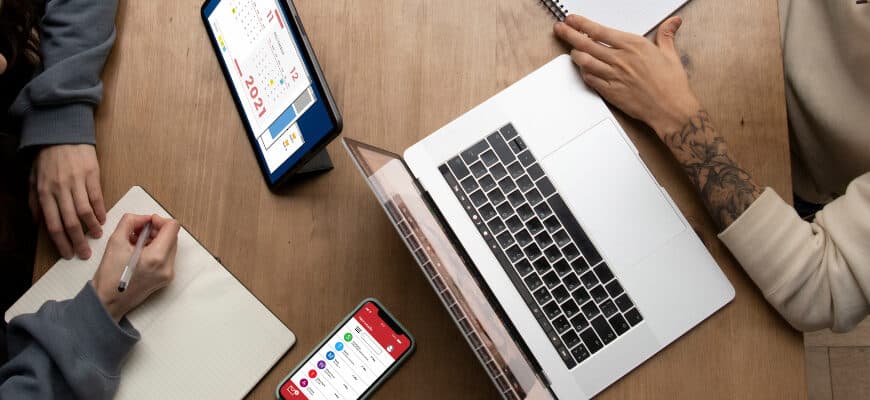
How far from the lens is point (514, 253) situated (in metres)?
0.82

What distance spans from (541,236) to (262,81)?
421 millimetres

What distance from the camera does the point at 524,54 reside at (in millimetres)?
889

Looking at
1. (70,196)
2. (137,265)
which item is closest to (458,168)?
(137,265)

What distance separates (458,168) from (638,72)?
0.29m

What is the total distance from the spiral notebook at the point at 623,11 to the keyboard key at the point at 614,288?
362 millimetres

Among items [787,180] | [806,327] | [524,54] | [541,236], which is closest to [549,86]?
[524,54]

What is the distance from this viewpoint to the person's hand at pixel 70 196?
84 cm

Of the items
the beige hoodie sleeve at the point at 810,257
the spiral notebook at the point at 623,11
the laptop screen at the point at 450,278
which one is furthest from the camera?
the spiral notebook at the point at 623,11

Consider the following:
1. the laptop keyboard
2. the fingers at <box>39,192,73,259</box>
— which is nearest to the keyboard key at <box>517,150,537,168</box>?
the laptop keyboard

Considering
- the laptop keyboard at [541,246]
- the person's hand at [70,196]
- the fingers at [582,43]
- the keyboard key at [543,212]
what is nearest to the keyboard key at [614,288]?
the laptop keyboard at [541,246]

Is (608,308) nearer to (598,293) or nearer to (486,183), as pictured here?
(598,293)

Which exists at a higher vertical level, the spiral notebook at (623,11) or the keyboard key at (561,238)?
the spiral notebook at (623,11)

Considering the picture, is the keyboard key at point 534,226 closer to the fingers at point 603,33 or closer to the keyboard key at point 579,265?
the keyboard key at point 579,265

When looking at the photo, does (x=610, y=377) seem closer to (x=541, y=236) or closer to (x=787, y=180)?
(x=541, y=236)
